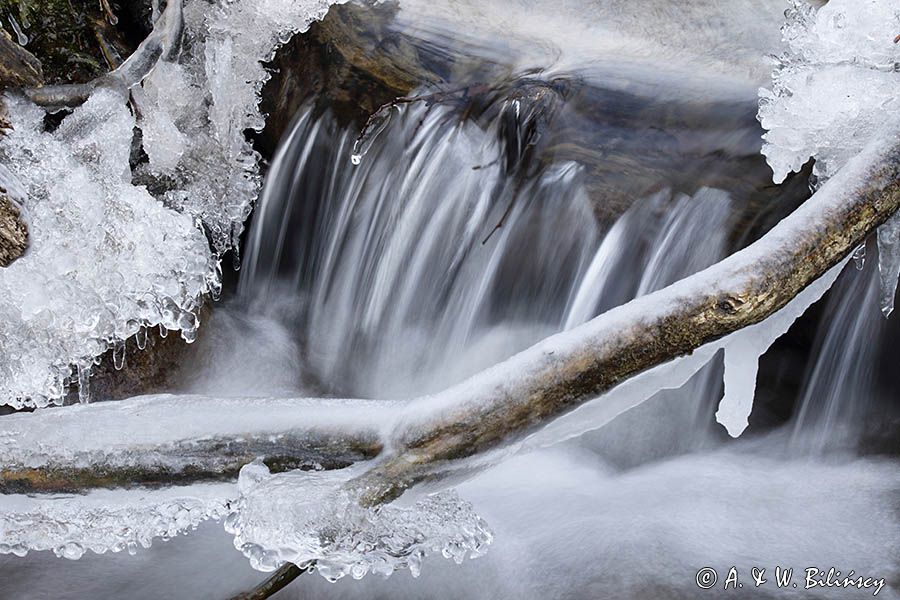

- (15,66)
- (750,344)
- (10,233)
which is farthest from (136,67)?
(750,344)

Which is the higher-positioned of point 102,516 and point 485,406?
point 485,406

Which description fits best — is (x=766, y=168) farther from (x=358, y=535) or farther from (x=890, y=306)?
(x=358, y=535)

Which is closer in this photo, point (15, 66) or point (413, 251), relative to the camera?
point (15, 66)

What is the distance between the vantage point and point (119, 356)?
298 centimetres

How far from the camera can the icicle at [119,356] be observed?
2898 mm

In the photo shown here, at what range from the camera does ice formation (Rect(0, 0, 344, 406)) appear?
2.60m

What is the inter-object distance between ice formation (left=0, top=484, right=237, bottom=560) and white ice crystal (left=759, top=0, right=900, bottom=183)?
1819 millimetres

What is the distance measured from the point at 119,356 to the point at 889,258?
2.49m

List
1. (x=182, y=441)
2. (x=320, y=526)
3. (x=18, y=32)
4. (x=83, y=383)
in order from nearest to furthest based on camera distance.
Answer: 1. (x=320, y=526)
2. (x=182, y=441)
3. (x=83, y=383)
4. (x=18, y=32)

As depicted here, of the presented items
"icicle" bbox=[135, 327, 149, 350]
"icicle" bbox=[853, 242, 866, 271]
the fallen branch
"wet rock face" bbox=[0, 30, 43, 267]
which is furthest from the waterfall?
"wet rock face" bbox=[0, 30, 43, 267]

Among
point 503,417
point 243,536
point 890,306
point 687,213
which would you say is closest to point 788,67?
point 687,213

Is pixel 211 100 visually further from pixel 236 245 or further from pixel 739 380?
pixel 739 380

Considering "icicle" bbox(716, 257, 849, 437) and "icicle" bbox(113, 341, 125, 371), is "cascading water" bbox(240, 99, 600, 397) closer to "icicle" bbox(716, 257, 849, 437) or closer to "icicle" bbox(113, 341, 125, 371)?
"icicle" bbox(113, 341, 125, 371)

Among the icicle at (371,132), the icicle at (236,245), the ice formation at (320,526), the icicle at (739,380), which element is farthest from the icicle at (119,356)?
the icicle at (739,380)
